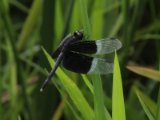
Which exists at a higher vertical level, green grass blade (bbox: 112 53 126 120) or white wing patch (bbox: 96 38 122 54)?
white wing patch (bbox: 96 38 122 54)

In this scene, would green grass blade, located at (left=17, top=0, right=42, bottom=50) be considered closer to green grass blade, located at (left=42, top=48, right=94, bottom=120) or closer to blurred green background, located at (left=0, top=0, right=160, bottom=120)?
blurred green background, located at (left=0, top=0, right=160, bottom=120)

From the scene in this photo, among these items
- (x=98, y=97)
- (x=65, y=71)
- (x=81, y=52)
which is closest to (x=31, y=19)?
(x=65, y=71)

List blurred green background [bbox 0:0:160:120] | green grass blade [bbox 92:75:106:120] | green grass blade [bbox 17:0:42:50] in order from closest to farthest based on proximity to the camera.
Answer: green grass blade [bbox 92:75:106:120] < blurred green background [bbox 0:0:160:120] < green grass blade [bbox 17:0:42:50]

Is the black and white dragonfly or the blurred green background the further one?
the blurred green background

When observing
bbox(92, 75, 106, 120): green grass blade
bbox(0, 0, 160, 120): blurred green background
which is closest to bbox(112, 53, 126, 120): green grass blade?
bbox(92, 75, 106, 120): green grass blade

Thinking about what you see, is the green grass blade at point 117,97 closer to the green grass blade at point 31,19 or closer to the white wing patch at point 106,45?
the white wing patch at point 106,45
